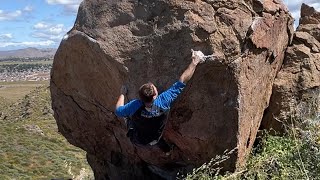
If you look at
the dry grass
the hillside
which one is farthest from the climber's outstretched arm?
the dry grass

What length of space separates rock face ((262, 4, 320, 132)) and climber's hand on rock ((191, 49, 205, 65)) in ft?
6.78

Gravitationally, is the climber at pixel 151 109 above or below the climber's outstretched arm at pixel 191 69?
below

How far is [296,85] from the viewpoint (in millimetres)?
8391

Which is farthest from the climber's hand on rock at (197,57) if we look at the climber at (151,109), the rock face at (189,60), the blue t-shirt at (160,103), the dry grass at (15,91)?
the dry grass at (15,91)

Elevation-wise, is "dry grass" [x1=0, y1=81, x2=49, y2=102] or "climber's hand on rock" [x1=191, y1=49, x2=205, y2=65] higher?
"climber's hand on rock" [x1=191, y1=49, x2=205, y2=65]

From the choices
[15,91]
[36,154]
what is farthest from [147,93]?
[15,91]

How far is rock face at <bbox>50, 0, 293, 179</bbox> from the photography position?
722cm

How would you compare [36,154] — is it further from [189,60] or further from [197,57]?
[197,57]

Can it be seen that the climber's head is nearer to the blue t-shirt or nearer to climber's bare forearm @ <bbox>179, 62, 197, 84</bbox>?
the blue t-shirt

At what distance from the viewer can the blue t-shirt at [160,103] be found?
22.2 feet

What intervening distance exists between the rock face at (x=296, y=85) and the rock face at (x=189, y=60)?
20 cm

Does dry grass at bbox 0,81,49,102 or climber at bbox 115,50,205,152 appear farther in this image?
dry grass at bbox 0,81,49,102

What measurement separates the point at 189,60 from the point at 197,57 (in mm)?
164

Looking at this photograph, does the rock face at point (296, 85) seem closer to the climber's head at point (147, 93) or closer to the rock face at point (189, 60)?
the rock face at point (189, 60)
